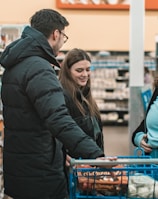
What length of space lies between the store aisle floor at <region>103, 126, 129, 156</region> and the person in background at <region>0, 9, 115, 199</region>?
5.73 metres

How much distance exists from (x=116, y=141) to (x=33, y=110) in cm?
727

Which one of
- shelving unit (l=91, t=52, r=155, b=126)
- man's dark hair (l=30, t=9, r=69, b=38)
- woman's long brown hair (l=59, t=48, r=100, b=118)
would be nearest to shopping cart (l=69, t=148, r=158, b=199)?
man's dark hair (l=30, t=9, r=69, b=38)

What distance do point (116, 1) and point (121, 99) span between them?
2744 millimetres

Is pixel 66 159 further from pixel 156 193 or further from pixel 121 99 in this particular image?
pixel 121 99

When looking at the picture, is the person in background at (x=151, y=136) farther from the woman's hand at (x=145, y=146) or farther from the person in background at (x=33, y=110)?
the person in background at (x=33, y=110)

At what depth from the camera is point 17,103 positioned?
204 centimetres

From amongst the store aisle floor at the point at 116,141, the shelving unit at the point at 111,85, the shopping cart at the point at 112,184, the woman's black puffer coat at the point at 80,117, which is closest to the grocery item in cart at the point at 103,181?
the shopping cart at the point at 112,184

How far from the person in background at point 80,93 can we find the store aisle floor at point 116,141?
4.93m

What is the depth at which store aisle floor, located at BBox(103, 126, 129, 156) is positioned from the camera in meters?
8.01

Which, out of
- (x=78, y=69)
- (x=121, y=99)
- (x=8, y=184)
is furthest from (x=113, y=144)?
(x=8, y=184)

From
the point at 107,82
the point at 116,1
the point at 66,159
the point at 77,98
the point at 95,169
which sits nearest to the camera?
the point at 95,169

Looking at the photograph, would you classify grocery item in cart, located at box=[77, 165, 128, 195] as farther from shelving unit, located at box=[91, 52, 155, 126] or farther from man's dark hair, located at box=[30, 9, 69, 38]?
shelving unit, located at box=[91, 52, 155, 126]

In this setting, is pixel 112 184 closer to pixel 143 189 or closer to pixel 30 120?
pixel 143 189

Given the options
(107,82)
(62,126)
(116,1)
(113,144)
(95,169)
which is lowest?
(113,144)
